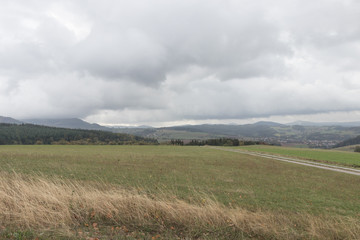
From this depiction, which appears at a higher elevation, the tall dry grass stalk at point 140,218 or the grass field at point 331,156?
the tall dry grass stalk at point 140,218

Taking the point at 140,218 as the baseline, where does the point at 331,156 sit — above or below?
below

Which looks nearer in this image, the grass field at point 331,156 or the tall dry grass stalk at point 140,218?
the tall dry grass stalk at point 140,218

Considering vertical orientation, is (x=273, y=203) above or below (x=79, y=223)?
below

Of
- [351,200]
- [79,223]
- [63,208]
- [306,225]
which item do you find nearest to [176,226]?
[79,223]

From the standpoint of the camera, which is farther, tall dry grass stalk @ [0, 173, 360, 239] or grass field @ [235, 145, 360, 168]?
grass field @ [235, 145, 360, 168]

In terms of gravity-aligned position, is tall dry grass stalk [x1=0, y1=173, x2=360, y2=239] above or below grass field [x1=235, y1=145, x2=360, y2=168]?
above

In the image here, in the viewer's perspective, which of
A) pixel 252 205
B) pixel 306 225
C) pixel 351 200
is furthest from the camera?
pixel 351 200

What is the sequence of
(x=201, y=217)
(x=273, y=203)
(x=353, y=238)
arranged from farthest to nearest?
(x=273, y=203) → (x=201, y=217) → (x=353, y=238)

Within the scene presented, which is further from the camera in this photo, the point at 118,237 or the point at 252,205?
the point at 252,205

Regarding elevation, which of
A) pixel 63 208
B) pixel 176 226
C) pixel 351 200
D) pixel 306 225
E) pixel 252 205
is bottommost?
pixel 351 200

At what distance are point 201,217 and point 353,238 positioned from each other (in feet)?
Result: 17.9

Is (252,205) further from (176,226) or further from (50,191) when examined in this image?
(50,191)

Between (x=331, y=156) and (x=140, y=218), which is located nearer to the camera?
(x=140, y=218)

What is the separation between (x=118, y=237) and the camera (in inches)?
249
